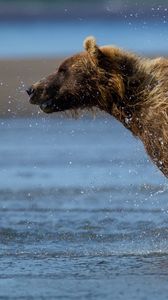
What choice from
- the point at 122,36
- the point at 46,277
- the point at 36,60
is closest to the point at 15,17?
the point at 122,36

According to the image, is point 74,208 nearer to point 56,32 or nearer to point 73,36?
point 73,36

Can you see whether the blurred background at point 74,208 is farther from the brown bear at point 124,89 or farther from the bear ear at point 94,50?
the bear ear at point 94,50

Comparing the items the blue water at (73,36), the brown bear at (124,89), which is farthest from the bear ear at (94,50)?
the blue water at (73,36)

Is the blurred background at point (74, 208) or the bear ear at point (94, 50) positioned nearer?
the blurred background at point (74, 208)

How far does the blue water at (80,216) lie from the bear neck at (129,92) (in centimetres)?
92

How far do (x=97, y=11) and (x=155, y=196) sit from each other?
29660 millimetres

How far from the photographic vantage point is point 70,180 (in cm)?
1302

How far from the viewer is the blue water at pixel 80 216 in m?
8.21

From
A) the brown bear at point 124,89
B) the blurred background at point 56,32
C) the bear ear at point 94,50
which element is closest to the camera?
the brown bear at point 124,89

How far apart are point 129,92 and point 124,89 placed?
57mm

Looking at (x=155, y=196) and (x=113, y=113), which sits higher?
(x=113, y=113)

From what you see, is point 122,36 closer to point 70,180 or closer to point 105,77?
point 70,180

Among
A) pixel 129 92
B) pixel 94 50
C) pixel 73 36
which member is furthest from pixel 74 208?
pixel 73 36

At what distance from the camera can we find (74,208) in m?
11.5
